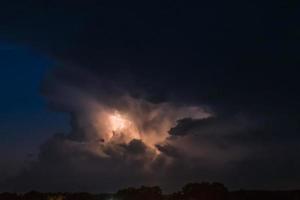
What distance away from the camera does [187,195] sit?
99938 millimetres

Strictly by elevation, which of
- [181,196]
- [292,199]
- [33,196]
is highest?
[33,196]

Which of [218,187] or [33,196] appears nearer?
[218,187]

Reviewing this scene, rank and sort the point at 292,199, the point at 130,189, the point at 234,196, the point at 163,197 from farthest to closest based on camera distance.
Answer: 1. the point at 130,189
2. the point at 163,197
3. the point at 234,196
4. the point at 292,199

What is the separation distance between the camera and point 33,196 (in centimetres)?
11756

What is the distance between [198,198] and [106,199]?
71.9 ft

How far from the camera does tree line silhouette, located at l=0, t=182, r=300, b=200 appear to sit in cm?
9169

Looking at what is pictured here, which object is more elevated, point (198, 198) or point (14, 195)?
point (14, 195)

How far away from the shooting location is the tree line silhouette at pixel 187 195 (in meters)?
91.7

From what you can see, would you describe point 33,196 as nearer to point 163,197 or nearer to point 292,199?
point 163,197

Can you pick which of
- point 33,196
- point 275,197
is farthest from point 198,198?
point 33,196

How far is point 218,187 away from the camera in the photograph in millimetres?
98750

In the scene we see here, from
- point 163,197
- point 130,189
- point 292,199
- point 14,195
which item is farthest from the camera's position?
point 14,195

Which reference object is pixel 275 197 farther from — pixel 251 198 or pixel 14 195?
pixel 14 195

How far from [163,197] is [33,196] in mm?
26357
